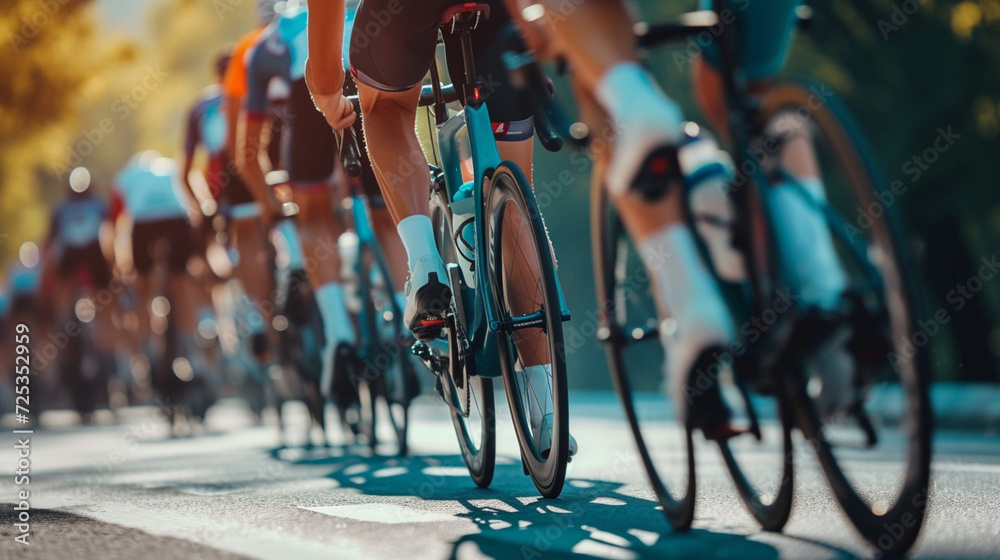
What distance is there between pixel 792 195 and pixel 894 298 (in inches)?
12.6

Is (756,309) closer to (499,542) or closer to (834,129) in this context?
(834,129)

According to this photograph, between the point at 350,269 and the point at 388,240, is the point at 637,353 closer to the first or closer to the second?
the point at 388,240

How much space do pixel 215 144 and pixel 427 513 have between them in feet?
23.6

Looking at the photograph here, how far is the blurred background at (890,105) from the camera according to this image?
12.8m

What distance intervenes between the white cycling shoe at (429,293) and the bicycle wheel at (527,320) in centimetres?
26

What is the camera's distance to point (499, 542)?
3176mm

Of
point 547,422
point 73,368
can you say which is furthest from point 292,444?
point 73,368

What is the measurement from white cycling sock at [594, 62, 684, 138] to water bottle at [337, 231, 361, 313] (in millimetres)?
4229

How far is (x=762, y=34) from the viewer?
2832mm

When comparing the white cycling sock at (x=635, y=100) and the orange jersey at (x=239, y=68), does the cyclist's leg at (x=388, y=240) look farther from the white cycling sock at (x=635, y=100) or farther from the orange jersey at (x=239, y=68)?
the white cycling sock at (x=635, y=100)

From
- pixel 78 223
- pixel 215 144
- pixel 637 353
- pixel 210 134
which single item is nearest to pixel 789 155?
pixel 637 353

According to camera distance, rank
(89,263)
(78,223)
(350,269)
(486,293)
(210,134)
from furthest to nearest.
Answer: (89,263)
(78,223)
(210,134)
(350,269)
(486,293)

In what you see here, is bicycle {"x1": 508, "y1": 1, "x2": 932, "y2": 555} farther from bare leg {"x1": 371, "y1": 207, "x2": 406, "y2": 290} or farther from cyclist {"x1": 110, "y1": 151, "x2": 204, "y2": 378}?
cyclist {"x1": 110, "y1": 151, "x2": 204, "y2": 378}

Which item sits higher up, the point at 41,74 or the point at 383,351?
the point at 41,74
